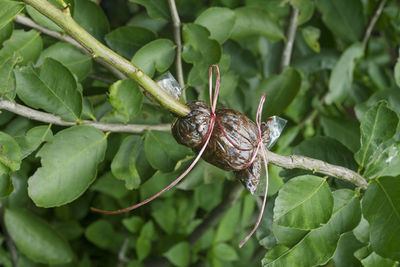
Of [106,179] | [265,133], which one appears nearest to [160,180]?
[106,179]

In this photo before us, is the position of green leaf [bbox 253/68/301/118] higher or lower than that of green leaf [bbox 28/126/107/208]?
lower

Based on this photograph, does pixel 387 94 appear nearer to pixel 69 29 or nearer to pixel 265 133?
pixel 265 133

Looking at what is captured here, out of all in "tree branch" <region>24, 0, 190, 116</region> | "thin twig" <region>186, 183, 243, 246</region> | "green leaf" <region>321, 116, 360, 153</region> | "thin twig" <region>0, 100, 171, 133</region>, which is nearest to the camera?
"tree branch" <region>24, 0, 190, 116</region>

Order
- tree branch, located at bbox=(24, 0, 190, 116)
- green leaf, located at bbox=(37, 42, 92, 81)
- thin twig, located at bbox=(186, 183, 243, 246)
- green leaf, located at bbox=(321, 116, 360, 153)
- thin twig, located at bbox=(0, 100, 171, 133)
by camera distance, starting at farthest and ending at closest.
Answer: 1. thin twig, located at bbox=(186, 183, 243, 246)
2. green leaf, located at bbox=(321, 116, 360, 153)
3. green leaf, located at bbox=(37, 42, 92, 81)
4. thin twig, located at bbox=(0, 100, 171, 133)
5. tree branch, located at bbox=(24, 0, 190, 116)

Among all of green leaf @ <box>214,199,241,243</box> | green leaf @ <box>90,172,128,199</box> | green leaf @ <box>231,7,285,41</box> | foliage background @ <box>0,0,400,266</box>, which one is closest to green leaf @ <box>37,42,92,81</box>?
foliage background @ <box>0,0,400,266</box>

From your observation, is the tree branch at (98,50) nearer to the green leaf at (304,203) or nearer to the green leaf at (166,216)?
the green leaf at (304,203)

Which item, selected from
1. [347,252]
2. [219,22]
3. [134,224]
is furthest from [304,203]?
[134,224]

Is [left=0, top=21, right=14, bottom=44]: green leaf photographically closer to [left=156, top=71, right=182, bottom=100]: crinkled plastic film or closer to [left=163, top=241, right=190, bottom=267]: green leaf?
[left=156, top=71, right=182, bottom=100]: crinkled plastic film
